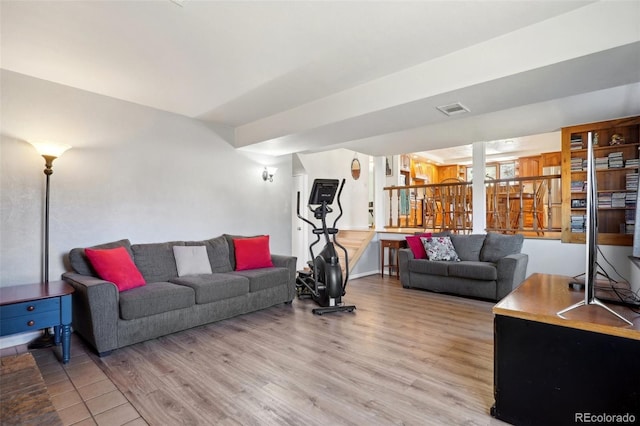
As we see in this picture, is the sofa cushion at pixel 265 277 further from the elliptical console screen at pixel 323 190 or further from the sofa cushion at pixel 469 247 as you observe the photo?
the sofa cushion at pixel 469 247

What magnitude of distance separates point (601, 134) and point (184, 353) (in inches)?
238

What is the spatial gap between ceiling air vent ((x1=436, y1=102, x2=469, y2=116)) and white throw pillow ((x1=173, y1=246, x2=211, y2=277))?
313cm

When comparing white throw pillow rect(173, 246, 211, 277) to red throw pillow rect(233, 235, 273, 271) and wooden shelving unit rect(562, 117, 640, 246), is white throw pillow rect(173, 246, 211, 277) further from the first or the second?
wooden shelving unit rect(562, 117, 640, 246)

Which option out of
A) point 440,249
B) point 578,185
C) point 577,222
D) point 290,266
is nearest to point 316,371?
point 290,266

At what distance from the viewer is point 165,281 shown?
11.7 feet

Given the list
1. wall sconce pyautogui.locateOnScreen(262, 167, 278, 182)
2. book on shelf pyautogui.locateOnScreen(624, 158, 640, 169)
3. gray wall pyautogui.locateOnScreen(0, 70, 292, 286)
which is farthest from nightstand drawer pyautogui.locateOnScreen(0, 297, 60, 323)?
book on shelf pyautogui.locateOnScreen(624, 158, 640, 169)

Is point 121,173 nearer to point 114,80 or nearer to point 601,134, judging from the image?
point 114,80

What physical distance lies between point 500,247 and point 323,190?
2.89 m

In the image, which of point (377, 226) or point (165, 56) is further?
point (377, 226)

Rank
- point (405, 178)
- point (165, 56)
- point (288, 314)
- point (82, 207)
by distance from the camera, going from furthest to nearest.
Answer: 1. point (405, 178)
2. point (288, 314)
3. point (82, 207)
4. point (165, 56)

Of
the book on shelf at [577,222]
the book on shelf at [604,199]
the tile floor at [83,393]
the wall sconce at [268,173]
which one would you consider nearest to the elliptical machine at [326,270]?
the wall sconce at [268,173]

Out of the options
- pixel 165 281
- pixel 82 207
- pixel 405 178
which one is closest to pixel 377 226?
pixel 405 178

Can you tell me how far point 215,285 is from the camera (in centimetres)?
338

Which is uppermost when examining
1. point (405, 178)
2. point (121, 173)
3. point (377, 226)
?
point (405, 178)
